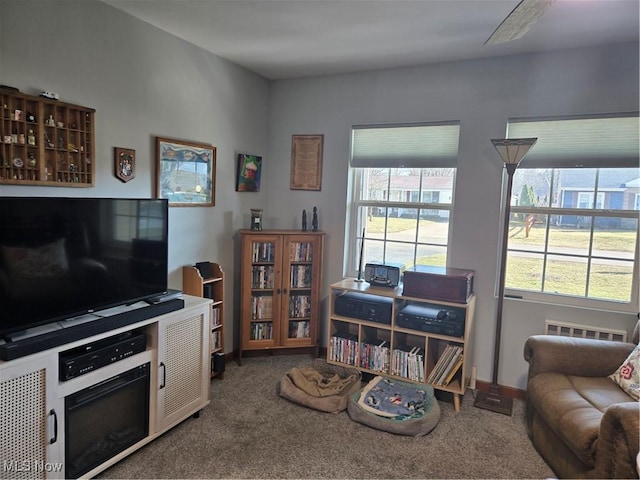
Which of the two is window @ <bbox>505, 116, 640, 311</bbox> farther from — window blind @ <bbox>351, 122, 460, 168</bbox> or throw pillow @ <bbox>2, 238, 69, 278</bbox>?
throw pillow @ <bbox>2, 238, 69, 278</bbox>

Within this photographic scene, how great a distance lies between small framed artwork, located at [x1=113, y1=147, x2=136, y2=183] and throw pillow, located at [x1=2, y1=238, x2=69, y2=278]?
29.2 inches

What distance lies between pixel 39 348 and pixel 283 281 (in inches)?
81.4

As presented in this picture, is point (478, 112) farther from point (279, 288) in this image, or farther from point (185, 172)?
point (185, 172)

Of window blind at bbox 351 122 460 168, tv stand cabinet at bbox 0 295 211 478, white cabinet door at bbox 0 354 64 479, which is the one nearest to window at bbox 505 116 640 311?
window blind at bbox 351 122 460 168

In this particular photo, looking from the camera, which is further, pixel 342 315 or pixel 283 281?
pixel 283 281

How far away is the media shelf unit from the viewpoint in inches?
116

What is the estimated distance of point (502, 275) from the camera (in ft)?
9.72

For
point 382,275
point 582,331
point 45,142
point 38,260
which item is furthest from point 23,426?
point 582,331

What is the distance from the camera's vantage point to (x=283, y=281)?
3.67m

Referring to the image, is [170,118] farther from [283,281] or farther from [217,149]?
[283,281]

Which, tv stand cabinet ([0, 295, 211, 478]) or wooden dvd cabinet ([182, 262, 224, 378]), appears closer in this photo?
tv stand cabinet ([0, 295, 211, 478])

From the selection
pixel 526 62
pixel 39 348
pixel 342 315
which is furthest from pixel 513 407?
pixel 39 348

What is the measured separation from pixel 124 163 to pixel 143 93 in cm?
51

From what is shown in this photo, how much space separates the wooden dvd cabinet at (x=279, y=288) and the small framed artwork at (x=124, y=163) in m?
1.08
